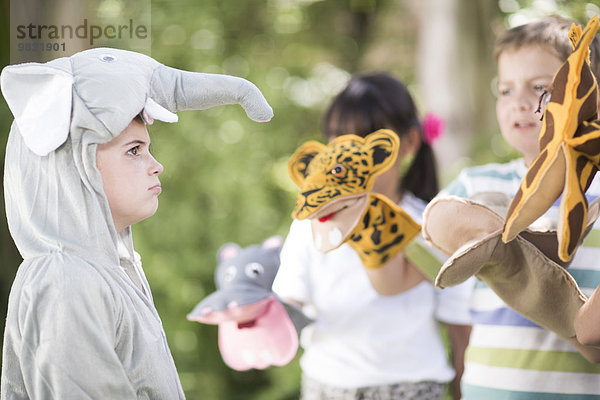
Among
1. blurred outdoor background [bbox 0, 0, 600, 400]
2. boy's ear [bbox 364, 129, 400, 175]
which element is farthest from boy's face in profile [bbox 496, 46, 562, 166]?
blurred outdoor background [bbox 0, 0, 600, 400]

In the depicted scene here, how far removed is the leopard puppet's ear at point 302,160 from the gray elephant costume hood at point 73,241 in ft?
1.27

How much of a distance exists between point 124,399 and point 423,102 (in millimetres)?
2469

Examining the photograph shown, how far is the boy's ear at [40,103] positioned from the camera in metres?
0.87

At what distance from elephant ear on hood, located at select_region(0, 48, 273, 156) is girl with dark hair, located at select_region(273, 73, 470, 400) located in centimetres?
56

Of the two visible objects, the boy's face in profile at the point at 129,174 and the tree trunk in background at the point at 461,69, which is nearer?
the boy's face in profile at the point at 129,174

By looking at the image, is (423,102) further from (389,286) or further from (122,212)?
(122,212)

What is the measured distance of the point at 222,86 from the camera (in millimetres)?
950

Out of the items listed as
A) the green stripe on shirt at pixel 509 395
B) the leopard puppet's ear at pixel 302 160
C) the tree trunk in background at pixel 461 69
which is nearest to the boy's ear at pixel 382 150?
the leopard puppet's ear at pixel 302 160

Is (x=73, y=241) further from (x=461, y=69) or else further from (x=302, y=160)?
(x=461, y=69)

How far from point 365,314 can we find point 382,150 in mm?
405

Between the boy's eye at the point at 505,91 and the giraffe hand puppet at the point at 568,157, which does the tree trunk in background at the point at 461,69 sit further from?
the giraffe hand puppet at the point at 568,157

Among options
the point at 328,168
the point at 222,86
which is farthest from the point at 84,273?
the point at 328,168

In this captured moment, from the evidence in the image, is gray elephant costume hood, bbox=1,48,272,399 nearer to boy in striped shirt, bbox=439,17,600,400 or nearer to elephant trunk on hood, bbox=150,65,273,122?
elephant trunk on hood, bbox=150,65,273,122

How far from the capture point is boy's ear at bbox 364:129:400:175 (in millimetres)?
1174
